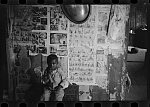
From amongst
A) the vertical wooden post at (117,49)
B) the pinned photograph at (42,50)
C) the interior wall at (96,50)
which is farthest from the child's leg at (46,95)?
the vertical wooden post at (117,49)

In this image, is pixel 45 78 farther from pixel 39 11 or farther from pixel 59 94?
pixel 39 11

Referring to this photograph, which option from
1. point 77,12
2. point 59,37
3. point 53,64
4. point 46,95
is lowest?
A: point 46,95

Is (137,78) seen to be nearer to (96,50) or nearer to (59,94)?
(96,50)

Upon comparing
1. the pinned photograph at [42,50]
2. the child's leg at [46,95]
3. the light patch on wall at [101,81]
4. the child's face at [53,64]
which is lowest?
the child's leg at [46,95]

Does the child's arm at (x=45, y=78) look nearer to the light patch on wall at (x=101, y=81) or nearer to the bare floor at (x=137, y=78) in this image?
the light patch on wall at (x=101, y=81)

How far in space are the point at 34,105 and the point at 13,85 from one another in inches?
6.2

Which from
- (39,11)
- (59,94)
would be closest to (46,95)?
(59,94)

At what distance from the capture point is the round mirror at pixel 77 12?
173 cm

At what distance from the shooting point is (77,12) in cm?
173

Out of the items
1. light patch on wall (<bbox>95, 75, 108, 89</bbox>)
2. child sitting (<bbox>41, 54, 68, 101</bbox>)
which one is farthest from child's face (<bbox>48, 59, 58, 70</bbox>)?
light patch on wall (<bbox>95, 75, 108, 89</bbox>)

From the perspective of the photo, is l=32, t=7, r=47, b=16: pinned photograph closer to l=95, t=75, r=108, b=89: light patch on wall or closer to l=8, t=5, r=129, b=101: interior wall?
l=8, t=5, r=129, b=101: interior wall

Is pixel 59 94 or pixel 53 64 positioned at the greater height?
pixel 53 64

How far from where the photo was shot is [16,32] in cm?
174

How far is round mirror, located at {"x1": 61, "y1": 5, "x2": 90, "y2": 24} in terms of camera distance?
1728 millimetres
